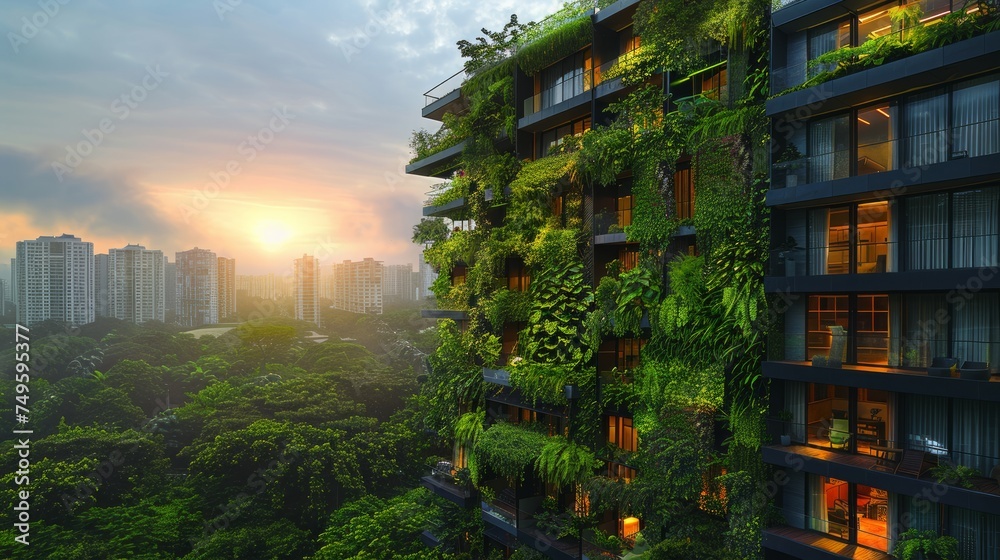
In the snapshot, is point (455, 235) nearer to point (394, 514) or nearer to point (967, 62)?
point (394, 514)

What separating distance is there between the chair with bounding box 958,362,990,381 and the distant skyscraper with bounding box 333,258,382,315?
84.9 metres

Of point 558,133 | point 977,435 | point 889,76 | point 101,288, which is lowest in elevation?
point 977,435

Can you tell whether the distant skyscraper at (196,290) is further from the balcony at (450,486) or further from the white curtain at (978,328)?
the white curtain at (978,328)

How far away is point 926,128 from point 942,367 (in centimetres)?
543

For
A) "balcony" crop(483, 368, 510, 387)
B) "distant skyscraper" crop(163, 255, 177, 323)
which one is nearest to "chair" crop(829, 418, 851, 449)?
"balcony" crop(483, 368, 510, 387)

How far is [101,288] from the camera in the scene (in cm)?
6950

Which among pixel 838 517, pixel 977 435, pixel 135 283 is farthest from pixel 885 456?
pixel 135 283

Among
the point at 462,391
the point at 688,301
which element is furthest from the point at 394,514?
the point at 688,301

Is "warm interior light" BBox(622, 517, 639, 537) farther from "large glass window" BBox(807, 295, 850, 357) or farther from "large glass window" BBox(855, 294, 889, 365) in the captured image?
"large glass window" BBox(855, 294, 889, 365)

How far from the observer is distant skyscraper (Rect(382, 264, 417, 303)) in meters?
114

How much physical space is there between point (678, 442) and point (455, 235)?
14815 millimetres

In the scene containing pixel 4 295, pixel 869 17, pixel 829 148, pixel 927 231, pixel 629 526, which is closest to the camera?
pixel 927 231

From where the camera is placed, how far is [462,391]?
25922mm

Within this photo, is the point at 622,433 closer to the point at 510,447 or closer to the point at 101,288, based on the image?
the point at 510,447
